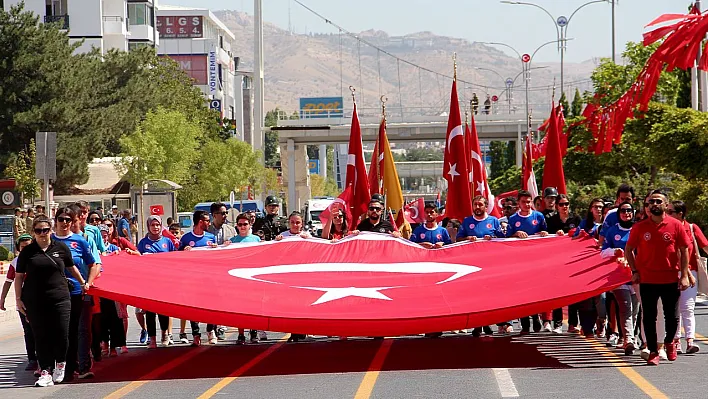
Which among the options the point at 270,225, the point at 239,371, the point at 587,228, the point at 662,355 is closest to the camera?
the point at 239,371

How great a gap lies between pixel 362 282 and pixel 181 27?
455 feet

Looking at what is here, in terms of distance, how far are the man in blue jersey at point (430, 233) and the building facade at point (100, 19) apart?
2433 inches

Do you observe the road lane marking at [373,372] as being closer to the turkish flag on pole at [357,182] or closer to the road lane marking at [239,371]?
the road lane marking at [239,371]

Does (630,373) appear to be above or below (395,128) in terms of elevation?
below

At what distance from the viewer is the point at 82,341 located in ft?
45.5

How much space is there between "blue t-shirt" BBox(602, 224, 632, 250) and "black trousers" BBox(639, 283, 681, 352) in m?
0.99

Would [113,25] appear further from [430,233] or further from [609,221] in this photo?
[609,221]

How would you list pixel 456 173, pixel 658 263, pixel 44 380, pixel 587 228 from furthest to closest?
1. pixel 456 173
2. pixel 587 228
3. pixel 658 263
4. pixel 44 380

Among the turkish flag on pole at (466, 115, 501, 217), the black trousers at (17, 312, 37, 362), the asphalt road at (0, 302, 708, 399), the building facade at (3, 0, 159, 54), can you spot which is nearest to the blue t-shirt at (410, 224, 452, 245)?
the asphalt road at (0, 302, 708, 399)

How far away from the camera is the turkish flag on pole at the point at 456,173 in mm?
22688

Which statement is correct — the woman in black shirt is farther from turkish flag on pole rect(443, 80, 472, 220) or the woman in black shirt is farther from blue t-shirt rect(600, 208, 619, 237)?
turkish flag on pole rect(443, 80, 472, 220)

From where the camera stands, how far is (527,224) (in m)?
17.1

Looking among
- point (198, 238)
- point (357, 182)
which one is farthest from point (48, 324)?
point (357, 182)

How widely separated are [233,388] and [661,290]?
484cm
